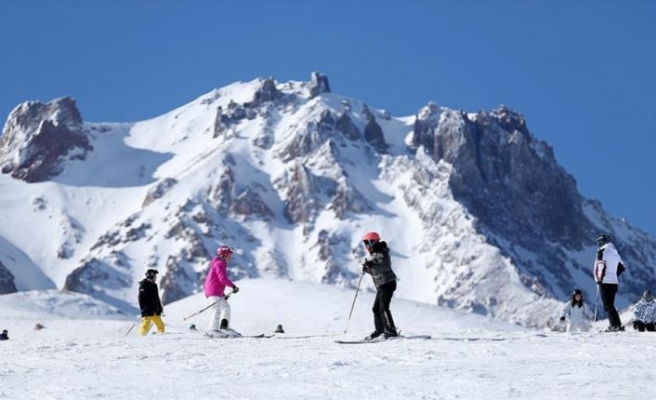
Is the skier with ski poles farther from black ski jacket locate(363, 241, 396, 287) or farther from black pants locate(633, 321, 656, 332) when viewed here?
black pants locate(633, 321, 656, 332)

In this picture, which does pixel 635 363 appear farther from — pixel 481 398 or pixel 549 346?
pixel 481 398

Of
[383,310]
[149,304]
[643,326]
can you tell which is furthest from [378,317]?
[149,304]

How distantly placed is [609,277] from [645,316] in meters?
2.29

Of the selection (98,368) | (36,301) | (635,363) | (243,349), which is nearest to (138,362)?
(98,368)

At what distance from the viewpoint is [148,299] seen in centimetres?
3209

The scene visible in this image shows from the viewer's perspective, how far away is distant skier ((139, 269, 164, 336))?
32.1 m

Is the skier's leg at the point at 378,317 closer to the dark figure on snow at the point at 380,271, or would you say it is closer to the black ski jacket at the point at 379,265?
the dark figure on snow at the point at 380,271

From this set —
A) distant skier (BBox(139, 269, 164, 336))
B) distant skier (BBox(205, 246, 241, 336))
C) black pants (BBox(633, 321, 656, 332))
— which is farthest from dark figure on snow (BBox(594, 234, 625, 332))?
distant skier (BBox(139, 269, 164, 336))

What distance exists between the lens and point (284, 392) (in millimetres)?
16062

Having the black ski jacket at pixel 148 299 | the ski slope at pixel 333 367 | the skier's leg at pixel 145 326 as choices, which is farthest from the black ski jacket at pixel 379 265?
the skier's leg at pixel 145 326

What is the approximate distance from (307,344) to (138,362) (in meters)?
4.44

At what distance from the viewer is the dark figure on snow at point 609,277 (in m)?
27.3

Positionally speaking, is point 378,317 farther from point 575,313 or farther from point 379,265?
point 575,313

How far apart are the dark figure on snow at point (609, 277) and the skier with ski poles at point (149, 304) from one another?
11.7 meters
